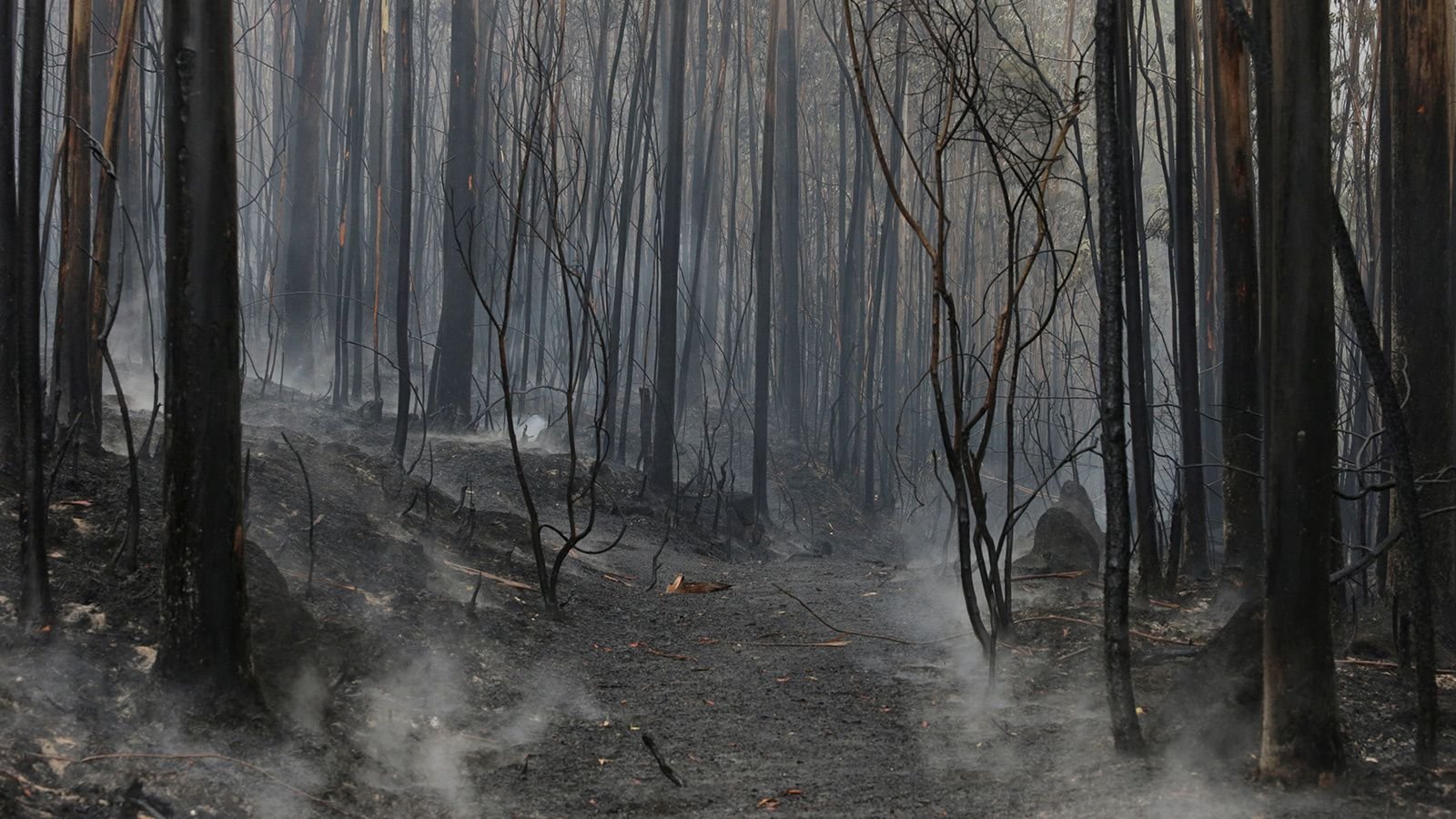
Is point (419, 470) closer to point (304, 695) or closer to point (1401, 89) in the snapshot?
point (304, 695)

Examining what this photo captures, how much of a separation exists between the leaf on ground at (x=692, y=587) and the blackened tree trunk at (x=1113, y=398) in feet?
12.0

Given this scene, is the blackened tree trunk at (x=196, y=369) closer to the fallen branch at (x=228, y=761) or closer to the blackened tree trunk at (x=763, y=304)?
the fallen branch at (x=228, y=761)

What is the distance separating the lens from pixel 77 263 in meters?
4.07

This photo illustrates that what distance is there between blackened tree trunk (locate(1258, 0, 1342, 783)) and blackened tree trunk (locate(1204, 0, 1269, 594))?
2.19m

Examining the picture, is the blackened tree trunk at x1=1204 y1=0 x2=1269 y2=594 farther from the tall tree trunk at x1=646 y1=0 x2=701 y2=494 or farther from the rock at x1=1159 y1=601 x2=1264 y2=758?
the tall tree trunk at x1=646 y1=0 x2=701 y2=494

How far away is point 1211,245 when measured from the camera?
31.6ft

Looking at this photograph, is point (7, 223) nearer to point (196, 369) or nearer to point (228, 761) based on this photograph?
point (196, 369)

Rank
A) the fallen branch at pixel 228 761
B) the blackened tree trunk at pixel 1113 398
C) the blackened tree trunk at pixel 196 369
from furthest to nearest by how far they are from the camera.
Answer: the blackened tree trunk at pixel 1113 398 < the blackened tree trunk at pixel 196 369 < the fallen branch at pixel 228 761

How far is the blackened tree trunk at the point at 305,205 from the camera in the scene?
13.2m

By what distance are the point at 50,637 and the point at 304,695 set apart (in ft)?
2.25

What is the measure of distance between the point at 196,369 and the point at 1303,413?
2810 mm

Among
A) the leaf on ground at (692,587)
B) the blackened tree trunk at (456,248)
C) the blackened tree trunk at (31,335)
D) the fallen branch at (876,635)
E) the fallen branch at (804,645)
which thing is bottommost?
the fallen branch at (804,645)

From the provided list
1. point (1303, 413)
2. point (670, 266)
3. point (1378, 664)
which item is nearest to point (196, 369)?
point (1303, 413)

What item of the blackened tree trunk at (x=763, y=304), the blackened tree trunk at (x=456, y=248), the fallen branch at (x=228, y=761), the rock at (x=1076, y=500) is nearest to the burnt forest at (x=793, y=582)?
the fallen branch at (x=228, y=761)
